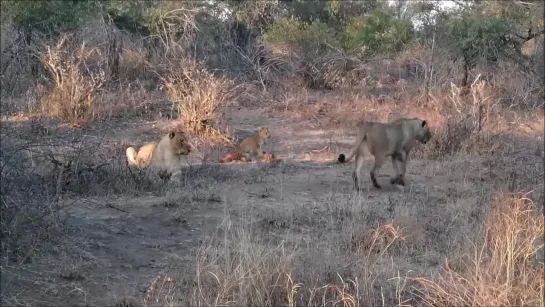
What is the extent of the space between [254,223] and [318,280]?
6.29 feet

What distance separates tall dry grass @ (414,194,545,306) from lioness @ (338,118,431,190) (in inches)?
149

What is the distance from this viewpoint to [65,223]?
6.17 m

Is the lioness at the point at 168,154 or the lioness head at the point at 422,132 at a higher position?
the lioness head at the point at 422,132

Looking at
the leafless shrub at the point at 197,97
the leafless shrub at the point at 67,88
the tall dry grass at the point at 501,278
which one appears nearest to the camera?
the tall dry grass at the point at 501,278

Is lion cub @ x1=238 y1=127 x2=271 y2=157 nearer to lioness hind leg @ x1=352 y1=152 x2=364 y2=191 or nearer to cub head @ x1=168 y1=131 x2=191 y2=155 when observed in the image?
cub head @ x1=168 y1=131 x2=191 y2=155

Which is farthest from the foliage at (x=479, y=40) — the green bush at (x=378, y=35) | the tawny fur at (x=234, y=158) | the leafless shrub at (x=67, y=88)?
the leafless shrub at (x=67, y=88)

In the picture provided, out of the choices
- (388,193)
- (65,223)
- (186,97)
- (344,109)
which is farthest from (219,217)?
(344,109)

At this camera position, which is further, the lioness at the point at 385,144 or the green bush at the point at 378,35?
the green bush at the point at 378,35

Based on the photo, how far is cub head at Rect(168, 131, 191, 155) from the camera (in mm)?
10003

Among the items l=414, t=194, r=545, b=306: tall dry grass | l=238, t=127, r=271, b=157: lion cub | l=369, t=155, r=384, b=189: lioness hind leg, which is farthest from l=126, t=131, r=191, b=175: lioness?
l=414, t=194, r=545, b=306: tall dry grass

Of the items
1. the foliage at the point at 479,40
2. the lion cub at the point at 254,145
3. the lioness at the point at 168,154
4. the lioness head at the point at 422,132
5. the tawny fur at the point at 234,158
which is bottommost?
the tawny fur at the point at 234,158

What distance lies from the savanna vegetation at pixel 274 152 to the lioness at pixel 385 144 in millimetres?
233

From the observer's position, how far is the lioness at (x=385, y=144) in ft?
33.1

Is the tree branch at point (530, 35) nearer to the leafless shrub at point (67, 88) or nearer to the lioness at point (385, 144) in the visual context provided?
the lioness at point (385, 144)
